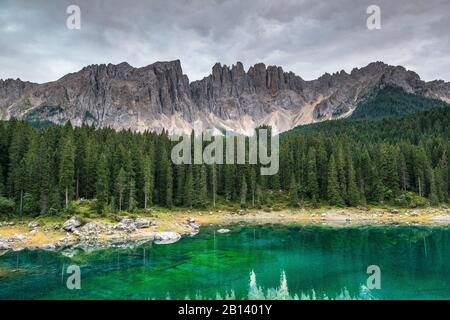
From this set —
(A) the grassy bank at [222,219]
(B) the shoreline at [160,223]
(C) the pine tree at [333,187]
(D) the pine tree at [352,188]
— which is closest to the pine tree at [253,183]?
(A) the grassy bank at [222,219]

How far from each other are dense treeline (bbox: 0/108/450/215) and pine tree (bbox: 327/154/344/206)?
0.25 meters

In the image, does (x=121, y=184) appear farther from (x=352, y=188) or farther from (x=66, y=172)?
(x=352, y=188)

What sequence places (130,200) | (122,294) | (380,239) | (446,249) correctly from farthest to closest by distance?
(130,200) < (380,239) < (446,249) < (122,294)

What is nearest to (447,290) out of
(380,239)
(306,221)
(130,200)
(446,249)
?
(446,249)

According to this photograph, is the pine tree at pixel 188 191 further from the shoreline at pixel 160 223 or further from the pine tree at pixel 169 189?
the shoreline at pixel 160 223

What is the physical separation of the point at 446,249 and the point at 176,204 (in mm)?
59570

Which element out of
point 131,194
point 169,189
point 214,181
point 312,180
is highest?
point 312,180

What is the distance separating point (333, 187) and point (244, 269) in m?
59.3

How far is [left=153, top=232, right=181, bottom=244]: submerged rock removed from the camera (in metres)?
54.8

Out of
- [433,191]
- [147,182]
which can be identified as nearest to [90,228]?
[147,182]

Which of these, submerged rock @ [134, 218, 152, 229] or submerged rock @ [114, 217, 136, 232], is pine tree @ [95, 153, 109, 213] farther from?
submerged rock @ [134, 218, 152, 229]

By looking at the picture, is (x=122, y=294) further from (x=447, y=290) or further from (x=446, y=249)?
(x=446, y=249)

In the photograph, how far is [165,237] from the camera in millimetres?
56219
